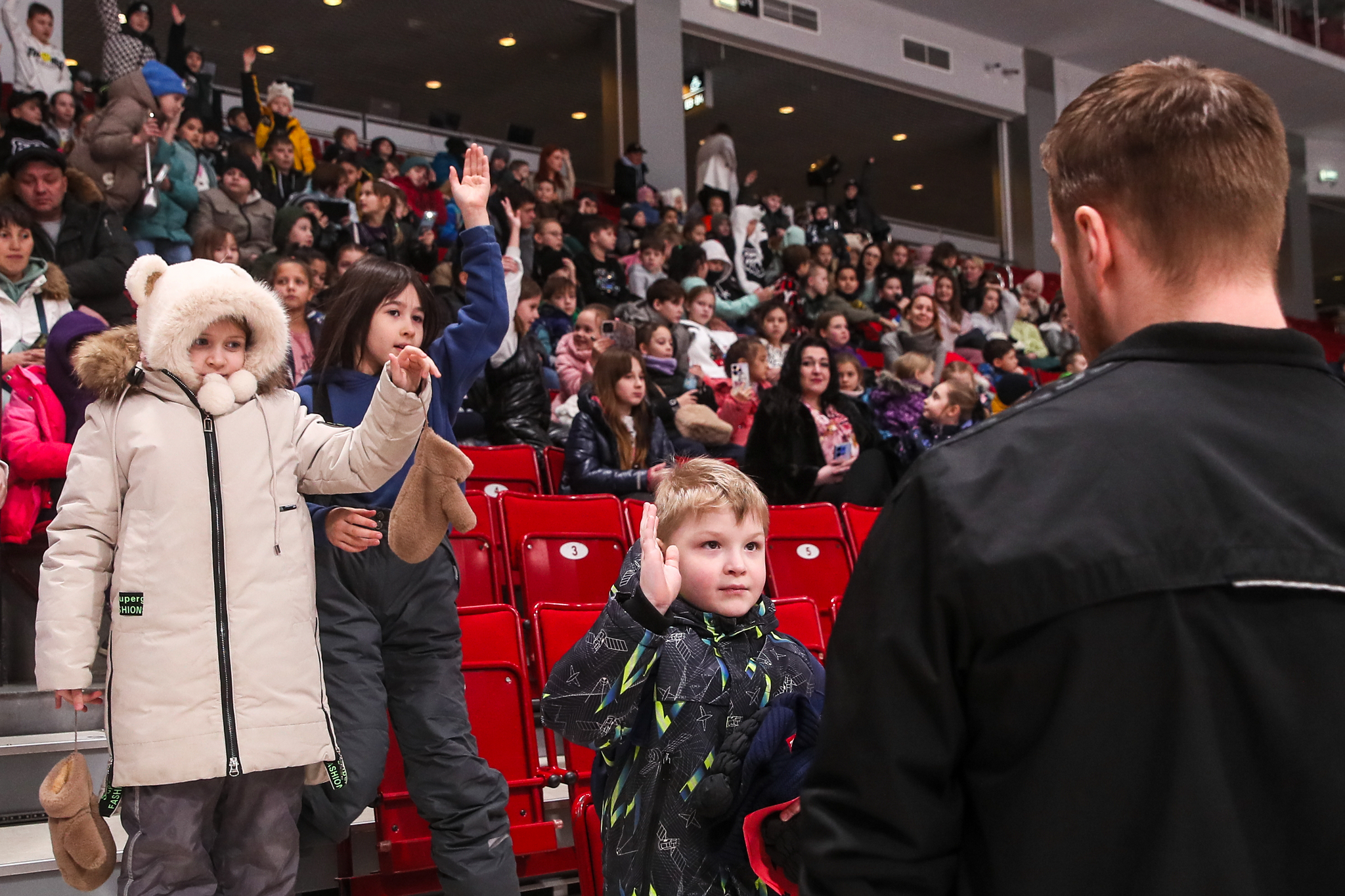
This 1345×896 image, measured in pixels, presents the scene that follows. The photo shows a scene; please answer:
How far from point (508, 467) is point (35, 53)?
17.0 ft

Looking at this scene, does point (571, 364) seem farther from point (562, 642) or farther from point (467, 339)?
point (467, 339)

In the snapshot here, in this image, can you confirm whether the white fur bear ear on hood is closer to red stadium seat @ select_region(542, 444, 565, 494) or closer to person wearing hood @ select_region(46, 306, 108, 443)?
person wearing hood @ select_region(46, 306, 108, 443)

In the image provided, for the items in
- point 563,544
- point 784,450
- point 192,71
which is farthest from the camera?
point 192,71

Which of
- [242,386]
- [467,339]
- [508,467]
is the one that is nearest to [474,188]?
[467,339]

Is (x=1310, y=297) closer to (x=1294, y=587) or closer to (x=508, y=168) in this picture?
(x=508, y=168)

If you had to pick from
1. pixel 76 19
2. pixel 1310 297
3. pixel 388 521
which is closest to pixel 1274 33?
pixel 1310 297

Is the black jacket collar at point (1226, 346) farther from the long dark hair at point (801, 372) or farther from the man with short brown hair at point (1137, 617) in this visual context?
the long dark hair at point (801, 372)

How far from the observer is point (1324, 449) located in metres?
0.82

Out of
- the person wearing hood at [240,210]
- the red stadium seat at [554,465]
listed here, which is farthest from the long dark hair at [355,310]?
the person wearing hood at [240,210]

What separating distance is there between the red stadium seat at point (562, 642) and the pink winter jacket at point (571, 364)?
2765 mm

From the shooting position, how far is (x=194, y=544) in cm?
211

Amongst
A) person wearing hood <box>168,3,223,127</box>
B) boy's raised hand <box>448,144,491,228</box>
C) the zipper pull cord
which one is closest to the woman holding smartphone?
boy's raised hand <box>448,144,491,228</box>

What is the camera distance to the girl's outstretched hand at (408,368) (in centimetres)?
221

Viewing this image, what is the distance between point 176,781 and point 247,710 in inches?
6.4
